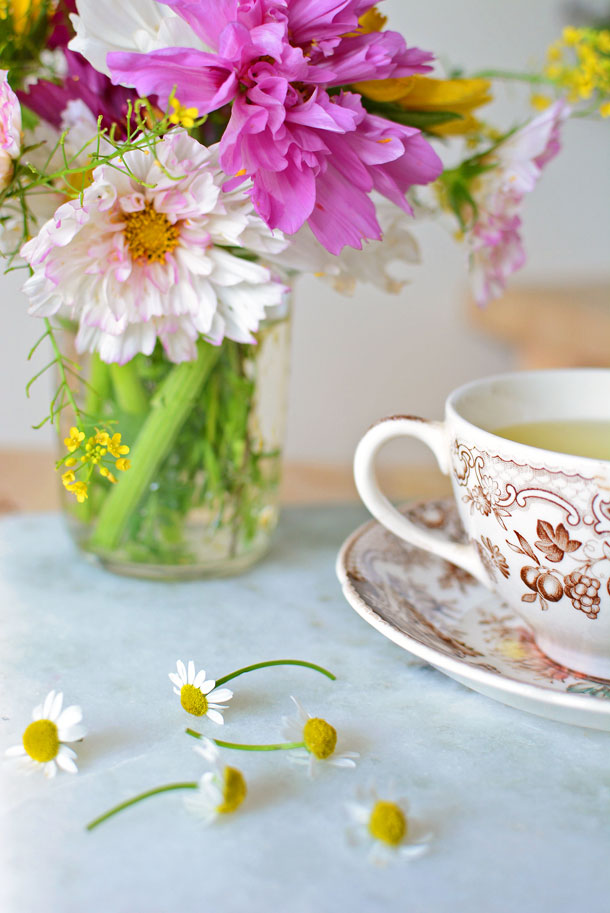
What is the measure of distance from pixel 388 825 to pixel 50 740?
0.15m

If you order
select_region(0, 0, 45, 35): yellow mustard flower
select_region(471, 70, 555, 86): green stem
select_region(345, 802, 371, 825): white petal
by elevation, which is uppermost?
select_region(0, 0, 45, 35): yellow mustard flower

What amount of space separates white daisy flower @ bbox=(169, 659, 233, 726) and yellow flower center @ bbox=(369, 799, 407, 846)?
10 centimetres

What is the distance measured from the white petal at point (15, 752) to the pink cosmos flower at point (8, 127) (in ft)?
0.85

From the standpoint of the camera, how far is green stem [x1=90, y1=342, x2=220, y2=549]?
21.8 inches

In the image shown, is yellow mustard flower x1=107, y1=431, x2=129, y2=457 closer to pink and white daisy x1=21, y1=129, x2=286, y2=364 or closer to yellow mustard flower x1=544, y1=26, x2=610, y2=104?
pink and white daisy x1=21, y1=129, x2=286, y2=364

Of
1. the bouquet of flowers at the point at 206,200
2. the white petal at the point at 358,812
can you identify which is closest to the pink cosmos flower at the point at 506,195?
the bouquet of flowers at the point at 206,200

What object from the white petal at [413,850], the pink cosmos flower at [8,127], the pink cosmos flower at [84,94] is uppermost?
the pink cosmos flower at [84,94]

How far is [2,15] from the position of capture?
0.49m

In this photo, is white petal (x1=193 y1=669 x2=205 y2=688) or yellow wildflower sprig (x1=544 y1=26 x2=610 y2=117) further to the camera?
yellow wildflower sprig (x1=544 y1=26 x2=610 y2=117)

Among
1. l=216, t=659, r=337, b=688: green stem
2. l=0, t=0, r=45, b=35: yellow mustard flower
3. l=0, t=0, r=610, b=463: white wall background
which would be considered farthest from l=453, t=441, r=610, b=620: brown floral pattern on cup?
l=0, t=0, r=610, b=463: white wall background

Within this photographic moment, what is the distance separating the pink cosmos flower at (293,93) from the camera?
15.9 inches

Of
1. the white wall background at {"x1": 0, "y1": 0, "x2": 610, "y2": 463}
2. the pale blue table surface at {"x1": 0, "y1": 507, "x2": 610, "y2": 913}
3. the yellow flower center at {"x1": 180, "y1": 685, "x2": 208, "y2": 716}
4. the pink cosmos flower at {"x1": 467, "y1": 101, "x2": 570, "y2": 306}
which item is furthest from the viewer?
the white wall background at {"x1": 0, "y1": 0, "x2": 610, "y2": 463}

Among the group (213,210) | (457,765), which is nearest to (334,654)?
(457,765)

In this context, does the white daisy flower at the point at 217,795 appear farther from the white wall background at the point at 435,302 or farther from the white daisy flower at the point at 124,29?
the white wall background at the point at 435,302
